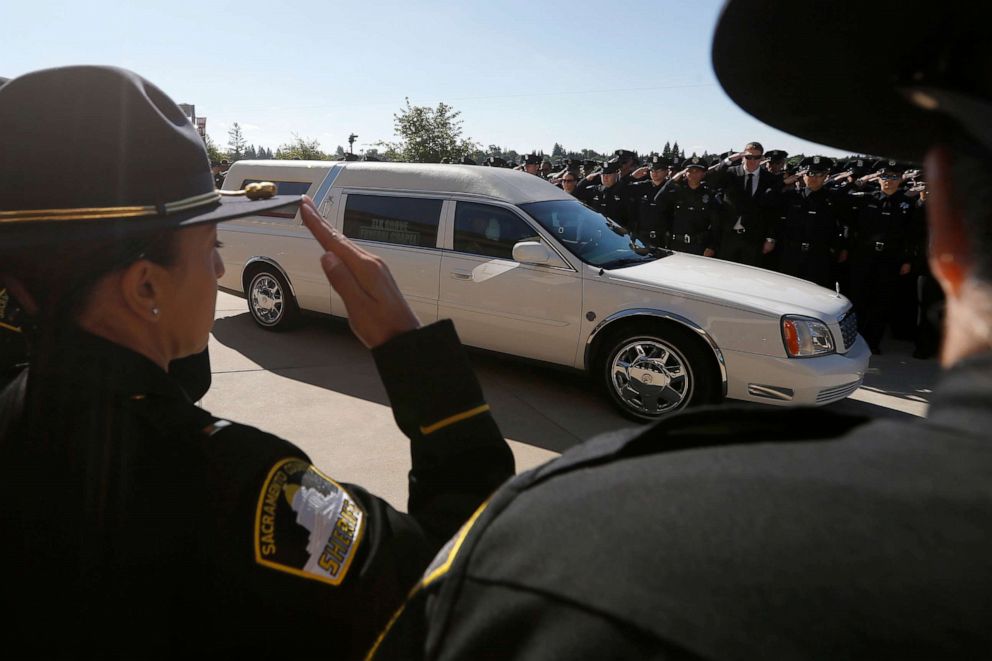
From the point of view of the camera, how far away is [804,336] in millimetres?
4352

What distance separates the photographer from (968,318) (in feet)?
1.69

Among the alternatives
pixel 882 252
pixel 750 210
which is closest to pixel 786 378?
pixel 882 252

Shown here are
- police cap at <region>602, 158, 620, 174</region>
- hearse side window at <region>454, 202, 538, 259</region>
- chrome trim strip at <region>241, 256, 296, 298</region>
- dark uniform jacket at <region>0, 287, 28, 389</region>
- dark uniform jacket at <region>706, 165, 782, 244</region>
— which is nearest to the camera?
dark uniform jacket at <region>0, 287, 28, 389</region>

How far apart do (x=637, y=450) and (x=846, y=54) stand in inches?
23.3

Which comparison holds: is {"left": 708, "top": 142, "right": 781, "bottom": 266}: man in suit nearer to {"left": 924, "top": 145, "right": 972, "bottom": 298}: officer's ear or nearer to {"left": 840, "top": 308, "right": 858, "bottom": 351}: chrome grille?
{"left": 840, "top": 308, "right": 858, "bottom": 351}: chrome grille

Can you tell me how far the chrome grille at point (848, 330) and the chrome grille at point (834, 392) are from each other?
0.27 metres

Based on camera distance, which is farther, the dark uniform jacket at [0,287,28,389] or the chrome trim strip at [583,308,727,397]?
the chrome trim strip at [583,308,727,397]

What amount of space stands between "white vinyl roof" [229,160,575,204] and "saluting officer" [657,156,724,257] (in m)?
3.17

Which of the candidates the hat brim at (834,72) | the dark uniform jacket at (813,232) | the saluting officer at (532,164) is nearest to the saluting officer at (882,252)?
the dark uniform jacket at (813,232)

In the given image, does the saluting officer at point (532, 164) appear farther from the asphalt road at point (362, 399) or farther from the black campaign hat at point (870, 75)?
the black campaign hat at point (870, 75)

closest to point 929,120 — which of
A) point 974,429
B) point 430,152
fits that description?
point 974,429

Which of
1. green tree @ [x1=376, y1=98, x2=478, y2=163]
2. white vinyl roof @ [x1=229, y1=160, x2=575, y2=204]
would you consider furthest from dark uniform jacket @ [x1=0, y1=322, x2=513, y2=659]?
green tree @ [x1=376, y1=98, x2=478, y2=163]

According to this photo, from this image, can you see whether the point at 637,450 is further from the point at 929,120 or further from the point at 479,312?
the point at 479,312

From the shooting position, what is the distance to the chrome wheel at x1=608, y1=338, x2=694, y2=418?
4.59 m
